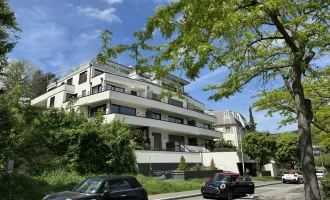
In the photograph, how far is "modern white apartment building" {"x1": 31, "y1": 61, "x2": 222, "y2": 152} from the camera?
31984mm

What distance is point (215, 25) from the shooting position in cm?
555

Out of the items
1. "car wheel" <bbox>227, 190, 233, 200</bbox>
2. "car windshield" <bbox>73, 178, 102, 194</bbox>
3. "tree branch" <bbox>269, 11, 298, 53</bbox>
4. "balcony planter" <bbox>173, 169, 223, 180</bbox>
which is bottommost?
"car wheel" <bbox>227, 190, 233, 200</bbox>

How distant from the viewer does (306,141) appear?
796cm

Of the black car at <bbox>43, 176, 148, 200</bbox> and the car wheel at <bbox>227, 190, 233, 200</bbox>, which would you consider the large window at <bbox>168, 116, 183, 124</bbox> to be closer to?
the car wheel at <bbox>227, 190, 233, 200</bbox>

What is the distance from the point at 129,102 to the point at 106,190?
2401 centimetres

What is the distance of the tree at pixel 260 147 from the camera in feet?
124

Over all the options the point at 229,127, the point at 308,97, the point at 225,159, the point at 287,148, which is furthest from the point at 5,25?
the point at 229,127

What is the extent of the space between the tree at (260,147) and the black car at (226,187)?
68.5 ft

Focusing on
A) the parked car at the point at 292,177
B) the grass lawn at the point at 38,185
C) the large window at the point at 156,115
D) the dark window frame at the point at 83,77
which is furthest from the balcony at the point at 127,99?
the parked car at the point at 292,177

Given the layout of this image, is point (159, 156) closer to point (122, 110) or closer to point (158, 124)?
point (158, 124)

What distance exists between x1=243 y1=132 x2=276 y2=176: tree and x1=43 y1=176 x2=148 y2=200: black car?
3099cm

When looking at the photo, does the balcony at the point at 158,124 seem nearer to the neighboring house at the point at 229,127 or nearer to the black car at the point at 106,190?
the neighboring house at the point at 229,127

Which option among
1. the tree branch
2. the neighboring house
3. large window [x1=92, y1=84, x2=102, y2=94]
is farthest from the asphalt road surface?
the neighboring house

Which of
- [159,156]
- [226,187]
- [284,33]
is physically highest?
[284,33]
